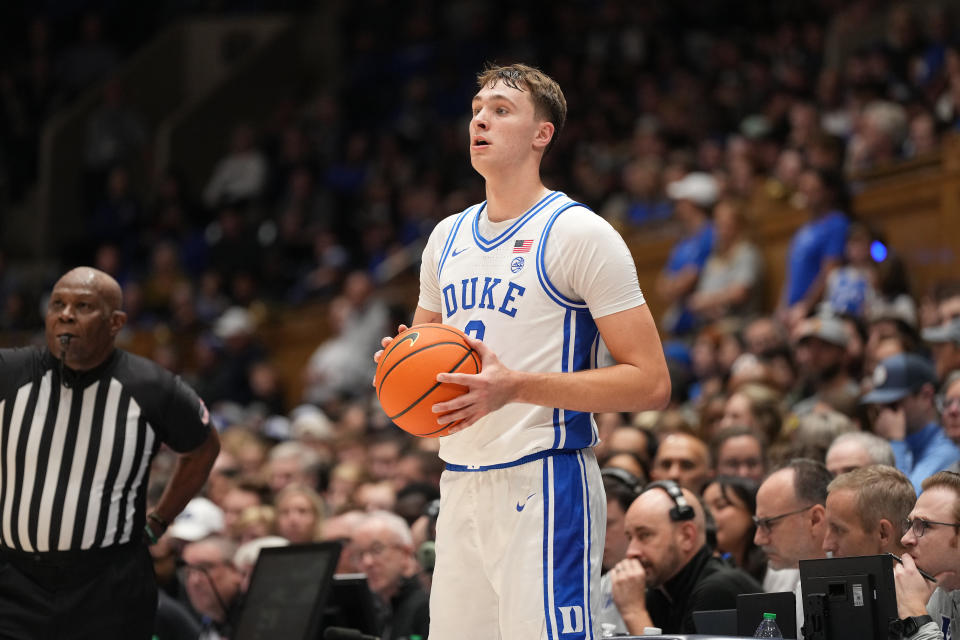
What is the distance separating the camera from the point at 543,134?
156 inches

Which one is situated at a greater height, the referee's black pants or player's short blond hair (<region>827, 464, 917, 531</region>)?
player's short blond hair (<region>827, 464, 917, 531</region>)

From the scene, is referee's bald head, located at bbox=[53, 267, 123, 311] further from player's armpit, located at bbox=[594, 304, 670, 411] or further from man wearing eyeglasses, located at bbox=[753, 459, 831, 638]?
man wearing eyeglasses, located at bbox=[753, 459, 831, 638]

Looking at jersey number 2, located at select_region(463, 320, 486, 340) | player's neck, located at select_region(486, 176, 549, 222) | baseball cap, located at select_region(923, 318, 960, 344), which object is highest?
baseball cap, located at select_region(923, 318, 960, 344)

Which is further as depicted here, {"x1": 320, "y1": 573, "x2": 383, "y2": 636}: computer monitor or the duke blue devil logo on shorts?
{"x1": 320, "y1": 573, "x2": 383, "y2": 636}: computer monitor

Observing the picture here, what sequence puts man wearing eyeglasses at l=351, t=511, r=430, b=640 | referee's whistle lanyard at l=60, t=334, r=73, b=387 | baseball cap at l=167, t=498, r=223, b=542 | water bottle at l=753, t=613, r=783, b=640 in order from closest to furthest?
water bottle at l=753, t=613, r=783, b=640, referee's whistle lanyard at l=60, t=334, r=73, b=387, man wearing eyeglasses at l=351, t=511, r=430, b=640, baseball cap at l=167, t=498, r=223, b=542

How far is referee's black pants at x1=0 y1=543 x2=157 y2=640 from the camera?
15.3ft

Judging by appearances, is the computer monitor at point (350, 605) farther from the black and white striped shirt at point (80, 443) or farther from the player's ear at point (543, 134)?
the player's ear at point (543, 134)

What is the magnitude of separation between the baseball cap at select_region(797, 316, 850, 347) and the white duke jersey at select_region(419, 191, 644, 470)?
14.0 ft

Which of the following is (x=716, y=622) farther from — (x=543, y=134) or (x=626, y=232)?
(x=626, y=232)

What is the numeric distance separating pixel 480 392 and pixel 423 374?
0.18 m

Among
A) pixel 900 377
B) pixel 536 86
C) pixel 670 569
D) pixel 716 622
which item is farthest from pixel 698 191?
pixel 536 86

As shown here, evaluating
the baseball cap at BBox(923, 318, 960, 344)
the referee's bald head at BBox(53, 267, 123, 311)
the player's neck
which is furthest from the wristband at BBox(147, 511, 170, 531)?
the baseball cap at BBox(923, 318, 960, 344)

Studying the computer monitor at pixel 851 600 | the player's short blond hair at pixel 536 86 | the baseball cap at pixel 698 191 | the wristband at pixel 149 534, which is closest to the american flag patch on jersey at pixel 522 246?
the player's short blond hair at pixel 536 86

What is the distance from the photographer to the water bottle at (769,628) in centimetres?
427
